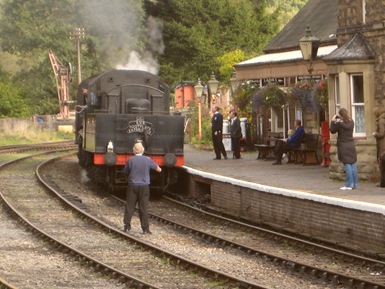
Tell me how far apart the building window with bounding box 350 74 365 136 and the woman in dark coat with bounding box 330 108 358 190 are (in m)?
2.55

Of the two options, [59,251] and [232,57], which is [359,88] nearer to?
[59,251]

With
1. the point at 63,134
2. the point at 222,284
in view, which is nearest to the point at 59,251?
the point at 222,284

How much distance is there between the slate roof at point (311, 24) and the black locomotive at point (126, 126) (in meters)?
9.65

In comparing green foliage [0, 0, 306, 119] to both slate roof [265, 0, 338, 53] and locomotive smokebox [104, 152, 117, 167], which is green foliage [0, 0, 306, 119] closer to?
slate roof [265, 0, 338, 53]

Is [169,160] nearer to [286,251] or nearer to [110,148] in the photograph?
[110,148]

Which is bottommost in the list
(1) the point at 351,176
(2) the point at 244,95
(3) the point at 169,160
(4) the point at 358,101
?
(1) the point at 351,176

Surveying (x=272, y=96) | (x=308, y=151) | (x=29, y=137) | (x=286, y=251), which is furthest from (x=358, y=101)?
(x=29, y=137)

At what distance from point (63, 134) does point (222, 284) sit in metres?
48.5

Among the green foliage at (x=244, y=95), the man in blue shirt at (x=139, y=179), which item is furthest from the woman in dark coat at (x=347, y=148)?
the green foliage at (x=244, y=95)

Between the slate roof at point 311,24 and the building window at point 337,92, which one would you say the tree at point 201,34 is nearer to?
the slate roof at point 311,24

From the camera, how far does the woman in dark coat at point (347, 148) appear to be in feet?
63.7

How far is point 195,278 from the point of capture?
44.7 feet

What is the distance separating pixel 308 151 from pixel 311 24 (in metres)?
11.4

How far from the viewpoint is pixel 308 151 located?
26.9 m
